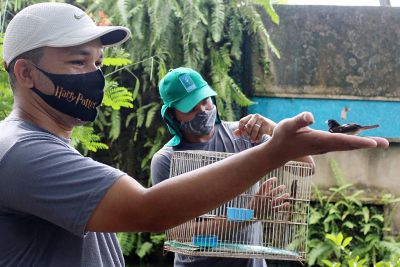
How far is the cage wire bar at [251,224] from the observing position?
3066 mm

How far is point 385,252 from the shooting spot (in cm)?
613

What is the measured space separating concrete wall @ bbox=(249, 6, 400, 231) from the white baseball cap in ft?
15.5

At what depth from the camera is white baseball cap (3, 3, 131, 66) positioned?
189 cm

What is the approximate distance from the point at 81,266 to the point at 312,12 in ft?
17.3

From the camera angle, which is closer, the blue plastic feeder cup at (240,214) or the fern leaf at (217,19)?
the blue plastic feeder cup at (240,214)

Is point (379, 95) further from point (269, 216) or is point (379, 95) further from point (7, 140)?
point (7, 140)

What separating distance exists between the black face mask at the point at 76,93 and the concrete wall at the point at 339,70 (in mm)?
4626

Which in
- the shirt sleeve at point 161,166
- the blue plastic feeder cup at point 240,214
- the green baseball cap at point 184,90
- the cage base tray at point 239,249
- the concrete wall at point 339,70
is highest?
the concrete wall at point 339,70

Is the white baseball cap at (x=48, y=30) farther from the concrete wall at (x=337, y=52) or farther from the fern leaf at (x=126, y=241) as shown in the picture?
the concrete wall at (x=337, y=52)

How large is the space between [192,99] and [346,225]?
336 cm

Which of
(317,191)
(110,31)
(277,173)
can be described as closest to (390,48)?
(317,191)

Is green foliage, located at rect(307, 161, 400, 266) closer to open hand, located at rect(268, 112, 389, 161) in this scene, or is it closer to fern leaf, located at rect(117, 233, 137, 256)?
fern leaf, located at rect(117, 233, 137, 256)

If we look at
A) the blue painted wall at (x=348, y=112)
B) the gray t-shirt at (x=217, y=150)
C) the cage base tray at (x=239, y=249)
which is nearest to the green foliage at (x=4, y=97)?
the gray t-shirt at (x=217, y=150)

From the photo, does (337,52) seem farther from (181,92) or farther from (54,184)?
(54,184)
